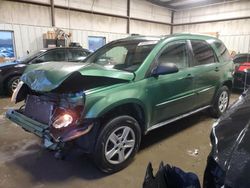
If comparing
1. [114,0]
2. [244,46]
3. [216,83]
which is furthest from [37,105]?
[244,46]

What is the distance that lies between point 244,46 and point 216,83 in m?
9.23

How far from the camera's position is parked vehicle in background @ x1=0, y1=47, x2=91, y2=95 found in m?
5.69

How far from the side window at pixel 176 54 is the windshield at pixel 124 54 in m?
0.20

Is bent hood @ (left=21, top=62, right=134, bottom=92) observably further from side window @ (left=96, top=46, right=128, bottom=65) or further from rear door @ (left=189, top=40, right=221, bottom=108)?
rear door @ (left=189, top=40, right=221, bottom=108)

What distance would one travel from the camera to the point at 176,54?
294 cm

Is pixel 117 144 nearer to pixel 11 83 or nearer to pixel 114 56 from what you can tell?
pixel 114 56

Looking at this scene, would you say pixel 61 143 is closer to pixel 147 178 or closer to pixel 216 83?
pixel 147 178

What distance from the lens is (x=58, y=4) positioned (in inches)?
348

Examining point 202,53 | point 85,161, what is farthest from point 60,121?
point 202,53

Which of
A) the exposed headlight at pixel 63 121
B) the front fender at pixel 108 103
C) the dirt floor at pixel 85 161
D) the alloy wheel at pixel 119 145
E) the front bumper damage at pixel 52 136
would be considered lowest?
the dirt floor at pixel 85 161

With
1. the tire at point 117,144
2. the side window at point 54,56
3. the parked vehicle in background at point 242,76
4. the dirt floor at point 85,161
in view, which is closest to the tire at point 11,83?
the side window at point 54,56

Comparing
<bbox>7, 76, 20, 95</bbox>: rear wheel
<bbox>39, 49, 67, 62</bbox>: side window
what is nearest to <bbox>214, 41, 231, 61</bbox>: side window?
<bbox>39, 49, 67, 62</bbox>: side window

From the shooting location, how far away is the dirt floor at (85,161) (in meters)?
2.19

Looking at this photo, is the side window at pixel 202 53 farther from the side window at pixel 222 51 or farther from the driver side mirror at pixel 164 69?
the driver side mirror at pixel 164 69
